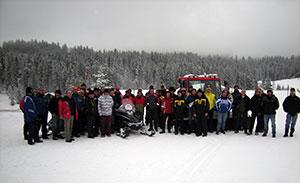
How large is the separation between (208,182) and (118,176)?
1.93m

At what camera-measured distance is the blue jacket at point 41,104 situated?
934 centimetres

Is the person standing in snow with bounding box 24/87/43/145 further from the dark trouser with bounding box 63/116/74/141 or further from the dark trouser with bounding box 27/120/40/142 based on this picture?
the dark trouser with bounding box 63/116/74/141

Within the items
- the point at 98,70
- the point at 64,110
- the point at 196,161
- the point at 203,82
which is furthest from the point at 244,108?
the point at 98,70

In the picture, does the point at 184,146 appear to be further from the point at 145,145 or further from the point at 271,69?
the point at 271,69

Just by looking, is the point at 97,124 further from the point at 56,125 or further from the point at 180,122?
the point at 180,122

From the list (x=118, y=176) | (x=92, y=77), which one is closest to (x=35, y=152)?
(x=118, y=176)

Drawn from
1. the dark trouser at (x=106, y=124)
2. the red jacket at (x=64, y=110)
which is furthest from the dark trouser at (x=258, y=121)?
the red jacket at (x=64, y=110)

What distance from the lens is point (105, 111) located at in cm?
986

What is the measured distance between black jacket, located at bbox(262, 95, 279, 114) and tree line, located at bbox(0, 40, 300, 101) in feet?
120

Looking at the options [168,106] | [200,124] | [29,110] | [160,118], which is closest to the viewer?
[29,110]

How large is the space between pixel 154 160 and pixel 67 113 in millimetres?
3715

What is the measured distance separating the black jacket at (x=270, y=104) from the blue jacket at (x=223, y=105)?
1.31 m

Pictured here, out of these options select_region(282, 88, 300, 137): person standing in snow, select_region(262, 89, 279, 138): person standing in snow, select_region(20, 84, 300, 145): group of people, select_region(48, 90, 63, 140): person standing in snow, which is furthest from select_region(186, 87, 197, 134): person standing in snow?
select_region(48, 90, 63, 140): person standing in snow

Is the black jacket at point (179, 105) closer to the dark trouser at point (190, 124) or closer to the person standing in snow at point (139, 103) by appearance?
the dark trouser at point (190, 124)
